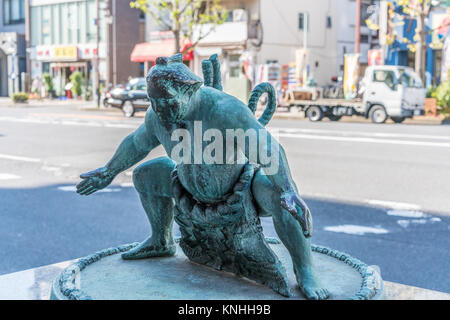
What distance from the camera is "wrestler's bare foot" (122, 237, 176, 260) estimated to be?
3.09 meters

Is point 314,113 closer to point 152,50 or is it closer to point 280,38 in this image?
point 280,38

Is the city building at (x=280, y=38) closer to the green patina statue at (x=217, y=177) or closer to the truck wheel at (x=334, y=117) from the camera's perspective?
the truck wheel at (x=334, y=117)

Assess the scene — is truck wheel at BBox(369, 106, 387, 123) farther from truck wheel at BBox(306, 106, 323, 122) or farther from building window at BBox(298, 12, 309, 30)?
building window at BBox(298, 12, 309, 30)

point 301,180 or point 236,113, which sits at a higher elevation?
point 236,113

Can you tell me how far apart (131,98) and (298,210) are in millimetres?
20395

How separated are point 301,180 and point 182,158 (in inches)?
224

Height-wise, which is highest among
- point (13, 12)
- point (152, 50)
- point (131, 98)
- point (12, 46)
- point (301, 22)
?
point (13, 12)

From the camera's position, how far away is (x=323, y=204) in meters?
6.64

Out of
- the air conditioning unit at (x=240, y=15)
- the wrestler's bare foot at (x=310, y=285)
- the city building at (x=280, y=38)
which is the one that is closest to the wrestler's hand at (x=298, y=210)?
the wrestler's bare foot at (x=310, y=285)

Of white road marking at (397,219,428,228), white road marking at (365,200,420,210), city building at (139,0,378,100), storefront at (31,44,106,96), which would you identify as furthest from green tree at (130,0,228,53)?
white road marking at (397,219,428,228)

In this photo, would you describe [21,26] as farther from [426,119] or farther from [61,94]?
[426,119]

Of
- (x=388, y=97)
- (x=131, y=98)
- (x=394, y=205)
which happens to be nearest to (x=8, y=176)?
(x=394, y=205)

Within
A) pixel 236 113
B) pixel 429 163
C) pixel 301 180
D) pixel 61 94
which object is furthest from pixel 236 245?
pixel 61 94
